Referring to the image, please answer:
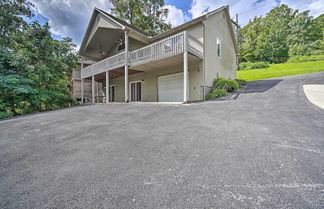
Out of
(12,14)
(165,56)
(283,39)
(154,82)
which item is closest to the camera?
(165,56)

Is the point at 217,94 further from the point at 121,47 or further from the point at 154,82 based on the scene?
the point at 121,47

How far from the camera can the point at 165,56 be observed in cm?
781

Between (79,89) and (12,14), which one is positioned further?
(79,89)

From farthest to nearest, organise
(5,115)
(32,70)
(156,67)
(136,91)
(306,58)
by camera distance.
→ (306,58), (136,91), (156,67), (32,70), (5,115)

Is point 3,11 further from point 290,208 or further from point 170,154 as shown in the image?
point 290,208

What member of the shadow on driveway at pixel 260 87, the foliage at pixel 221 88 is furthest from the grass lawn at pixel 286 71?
the foliage at pixel 221 88

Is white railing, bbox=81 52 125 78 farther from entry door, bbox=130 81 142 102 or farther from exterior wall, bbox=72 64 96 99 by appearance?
exterior wall, bbox=72 64 96 99

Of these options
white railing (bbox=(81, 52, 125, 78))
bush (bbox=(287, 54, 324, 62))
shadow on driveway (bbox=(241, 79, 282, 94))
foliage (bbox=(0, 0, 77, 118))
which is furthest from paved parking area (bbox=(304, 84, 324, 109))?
bush (bbox=(287, 54, 324, 62))

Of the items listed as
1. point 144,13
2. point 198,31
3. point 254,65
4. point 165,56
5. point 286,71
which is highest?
point 144,13

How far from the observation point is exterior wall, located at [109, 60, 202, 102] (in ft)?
29.8

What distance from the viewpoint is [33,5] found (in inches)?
491

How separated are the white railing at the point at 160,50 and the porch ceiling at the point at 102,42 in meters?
4.06

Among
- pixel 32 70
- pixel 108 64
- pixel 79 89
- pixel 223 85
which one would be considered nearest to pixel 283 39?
pixel 223 85

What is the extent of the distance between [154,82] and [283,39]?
112 feet
